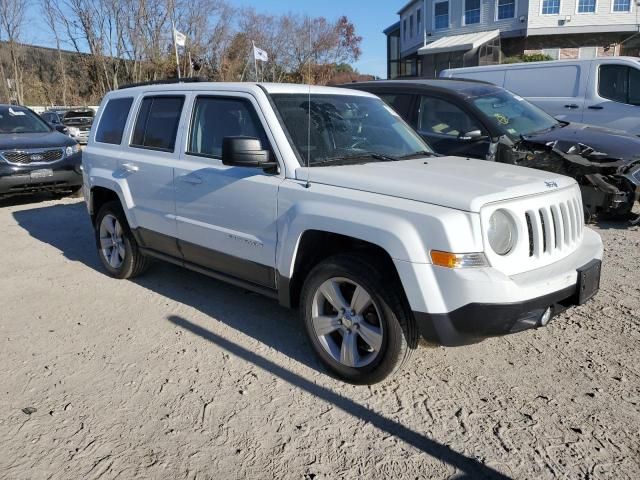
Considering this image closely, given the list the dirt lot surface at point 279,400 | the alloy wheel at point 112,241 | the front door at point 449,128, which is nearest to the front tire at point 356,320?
the dirt lot surface at point 279,400

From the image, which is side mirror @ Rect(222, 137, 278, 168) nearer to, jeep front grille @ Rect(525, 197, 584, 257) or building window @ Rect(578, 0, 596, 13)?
jeep front grille @ Rect(525, 197, 584, 257)

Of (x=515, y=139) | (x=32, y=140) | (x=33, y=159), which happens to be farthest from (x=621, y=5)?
(x=33, y=159)

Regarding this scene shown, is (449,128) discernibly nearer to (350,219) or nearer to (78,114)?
(350,219)

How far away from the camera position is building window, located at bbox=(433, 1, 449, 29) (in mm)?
34688

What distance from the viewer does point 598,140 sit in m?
6.88

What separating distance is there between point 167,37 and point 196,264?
29663 millimetres

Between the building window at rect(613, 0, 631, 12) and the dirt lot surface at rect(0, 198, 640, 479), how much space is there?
101ft

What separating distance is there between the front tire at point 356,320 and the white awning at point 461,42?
95.7 ft

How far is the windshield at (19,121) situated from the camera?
10.2 metres

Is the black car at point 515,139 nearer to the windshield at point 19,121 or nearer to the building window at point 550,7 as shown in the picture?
the windshield at point 19,121

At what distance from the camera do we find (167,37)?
3092 cm

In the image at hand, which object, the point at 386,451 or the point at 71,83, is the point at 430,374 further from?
the point at 71,83

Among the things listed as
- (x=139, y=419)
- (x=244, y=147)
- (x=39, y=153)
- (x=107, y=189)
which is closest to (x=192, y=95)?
(x=244, y=147)

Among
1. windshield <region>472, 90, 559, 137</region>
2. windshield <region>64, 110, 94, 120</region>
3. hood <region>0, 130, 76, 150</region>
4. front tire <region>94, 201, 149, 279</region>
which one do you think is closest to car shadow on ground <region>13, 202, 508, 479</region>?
front tire <region>94, 201, 149, 279</region>
